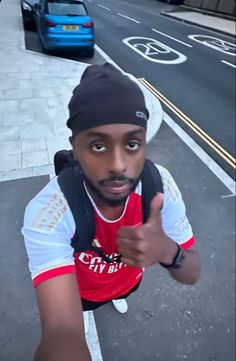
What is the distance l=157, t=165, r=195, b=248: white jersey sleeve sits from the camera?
156 cm

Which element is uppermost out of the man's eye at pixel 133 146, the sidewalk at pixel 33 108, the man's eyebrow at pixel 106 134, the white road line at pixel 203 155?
the man's eyebrow at pixel 106 134

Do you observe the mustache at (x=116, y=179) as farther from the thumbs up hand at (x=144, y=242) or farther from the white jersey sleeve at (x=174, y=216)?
the white jersey sleeve at (x=174, y=216)

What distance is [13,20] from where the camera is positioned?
15.3 meters

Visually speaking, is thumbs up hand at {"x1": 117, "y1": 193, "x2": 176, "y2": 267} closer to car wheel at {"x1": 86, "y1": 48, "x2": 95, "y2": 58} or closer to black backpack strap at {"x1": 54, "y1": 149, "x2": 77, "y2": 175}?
black backpack strap at {"x1": 54, "y1": 149, "x2": 77, "y2": 175}

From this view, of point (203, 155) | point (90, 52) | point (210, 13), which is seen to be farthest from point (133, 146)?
point (210, 13)

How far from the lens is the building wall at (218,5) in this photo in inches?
821

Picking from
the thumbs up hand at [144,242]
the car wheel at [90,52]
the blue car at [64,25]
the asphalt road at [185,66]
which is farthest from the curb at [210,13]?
the thumbs up hand at [144,242]

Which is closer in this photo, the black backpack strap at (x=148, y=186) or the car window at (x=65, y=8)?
the black backpack strap at (x=148, y=186)

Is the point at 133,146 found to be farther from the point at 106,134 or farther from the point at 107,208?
the point at 107,208

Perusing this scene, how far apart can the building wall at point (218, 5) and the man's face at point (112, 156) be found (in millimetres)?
24965

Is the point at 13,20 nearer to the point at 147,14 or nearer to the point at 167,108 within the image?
the point at 147,14

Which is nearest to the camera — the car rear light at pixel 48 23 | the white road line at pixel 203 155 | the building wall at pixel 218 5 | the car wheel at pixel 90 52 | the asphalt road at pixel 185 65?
the white road line at pixel 203 155

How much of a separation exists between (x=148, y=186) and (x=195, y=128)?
5.48m

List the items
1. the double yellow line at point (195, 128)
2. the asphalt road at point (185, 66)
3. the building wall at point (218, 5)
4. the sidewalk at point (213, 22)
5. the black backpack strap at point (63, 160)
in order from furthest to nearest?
the building wall at point (218, 5) < the sidewalk at point (213, 22) < the asphalt road at point (185, 66) < the double yellow line at point (195, 128) < the black backpack strap at point (63, 160)
